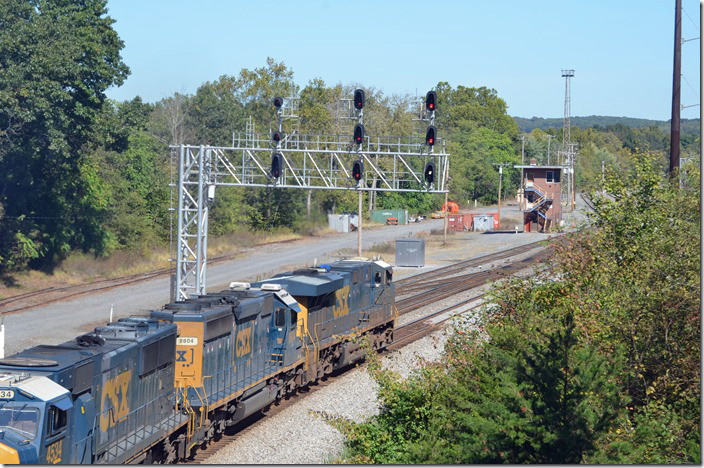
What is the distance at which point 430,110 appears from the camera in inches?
954

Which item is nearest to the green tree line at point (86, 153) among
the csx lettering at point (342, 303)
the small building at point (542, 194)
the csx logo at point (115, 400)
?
the csx lettering at point (342, 303)

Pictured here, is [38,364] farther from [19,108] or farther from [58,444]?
[19,108]

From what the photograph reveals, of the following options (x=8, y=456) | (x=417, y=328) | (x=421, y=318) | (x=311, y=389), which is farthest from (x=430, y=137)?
(x=8, y=456)

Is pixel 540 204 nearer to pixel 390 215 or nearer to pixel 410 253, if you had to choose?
pixel 390 215

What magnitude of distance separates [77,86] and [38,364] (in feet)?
98.1

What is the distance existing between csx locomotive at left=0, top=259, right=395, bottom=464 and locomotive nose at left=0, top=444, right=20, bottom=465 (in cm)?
2

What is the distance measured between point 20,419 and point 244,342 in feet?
26.5

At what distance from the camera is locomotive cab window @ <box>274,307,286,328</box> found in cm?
2056

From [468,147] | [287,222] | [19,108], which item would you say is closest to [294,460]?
[19,108]

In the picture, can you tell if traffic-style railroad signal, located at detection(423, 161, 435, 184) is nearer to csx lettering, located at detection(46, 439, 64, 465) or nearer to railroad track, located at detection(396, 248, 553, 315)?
railroad track, located at detection(396, 248, 553, 315)

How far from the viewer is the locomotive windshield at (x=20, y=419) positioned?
11.1 metres

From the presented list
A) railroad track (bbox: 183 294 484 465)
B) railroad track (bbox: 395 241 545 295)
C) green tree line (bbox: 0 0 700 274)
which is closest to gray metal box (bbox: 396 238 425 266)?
railroad track (bbox: 395 241 545 295)

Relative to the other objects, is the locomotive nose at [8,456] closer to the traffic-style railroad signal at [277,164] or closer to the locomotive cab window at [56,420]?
the locomotive cab window at [56,420]

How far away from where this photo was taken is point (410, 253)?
52.0 m
